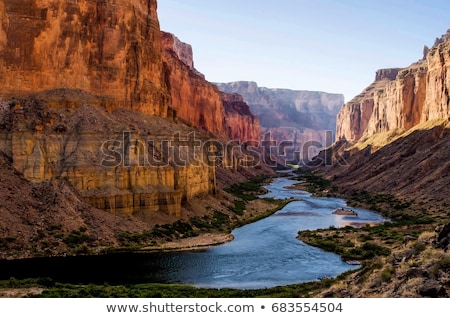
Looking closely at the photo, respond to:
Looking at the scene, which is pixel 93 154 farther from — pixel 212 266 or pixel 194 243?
pixel 212 266

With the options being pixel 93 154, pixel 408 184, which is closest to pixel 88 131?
pixel 93 154

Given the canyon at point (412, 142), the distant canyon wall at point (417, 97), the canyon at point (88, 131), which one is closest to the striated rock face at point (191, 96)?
the canyon at point (412, 142)

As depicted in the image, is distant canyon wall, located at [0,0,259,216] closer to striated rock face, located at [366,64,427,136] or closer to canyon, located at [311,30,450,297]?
A: canyon, located at [311,30,450,297]

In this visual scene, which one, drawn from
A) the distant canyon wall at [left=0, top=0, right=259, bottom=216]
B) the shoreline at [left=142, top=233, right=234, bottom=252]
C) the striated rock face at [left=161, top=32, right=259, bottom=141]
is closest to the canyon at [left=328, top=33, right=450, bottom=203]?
the shoreline at [left=142, top=233, right=234, bottom=252]

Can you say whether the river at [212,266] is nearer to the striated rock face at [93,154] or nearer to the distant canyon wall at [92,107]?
the striated rock face at [93,154]
